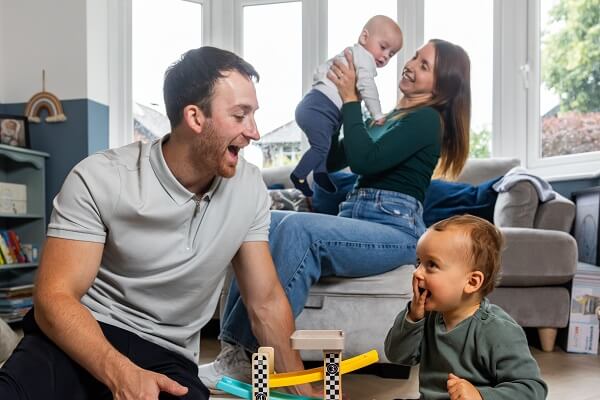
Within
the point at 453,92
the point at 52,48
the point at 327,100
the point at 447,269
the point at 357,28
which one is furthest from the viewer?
the point at 357,28

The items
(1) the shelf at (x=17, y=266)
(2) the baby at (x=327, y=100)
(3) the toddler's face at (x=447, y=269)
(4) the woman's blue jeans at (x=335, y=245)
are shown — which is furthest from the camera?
(1) the shelf at (x=17, y=266)

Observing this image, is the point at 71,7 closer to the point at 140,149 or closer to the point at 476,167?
the point at 476,167

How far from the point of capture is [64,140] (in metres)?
3.97

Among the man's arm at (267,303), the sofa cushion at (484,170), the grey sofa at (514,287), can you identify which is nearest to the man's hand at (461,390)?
the man's arm at (267,303)

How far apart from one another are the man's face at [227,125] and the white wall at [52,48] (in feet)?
9.76

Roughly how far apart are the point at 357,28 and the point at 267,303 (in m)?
3.24

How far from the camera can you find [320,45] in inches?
172

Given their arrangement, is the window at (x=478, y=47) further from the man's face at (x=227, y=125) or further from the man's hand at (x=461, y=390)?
the man's hand at (x=461, y=390)

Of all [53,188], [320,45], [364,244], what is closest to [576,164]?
[320,45]

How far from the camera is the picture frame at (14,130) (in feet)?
12.3

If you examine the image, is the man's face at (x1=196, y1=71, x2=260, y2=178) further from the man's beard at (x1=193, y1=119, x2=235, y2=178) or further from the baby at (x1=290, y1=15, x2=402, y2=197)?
the baby at (x1=290, y1=15, x2=402, y2=197)

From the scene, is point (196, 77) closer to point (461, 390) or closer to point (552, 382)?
point (461, 390)

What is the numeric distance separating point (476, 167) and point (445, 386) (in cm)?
232

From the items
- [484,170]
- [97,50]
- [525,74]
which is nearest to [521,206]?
[484,170]
